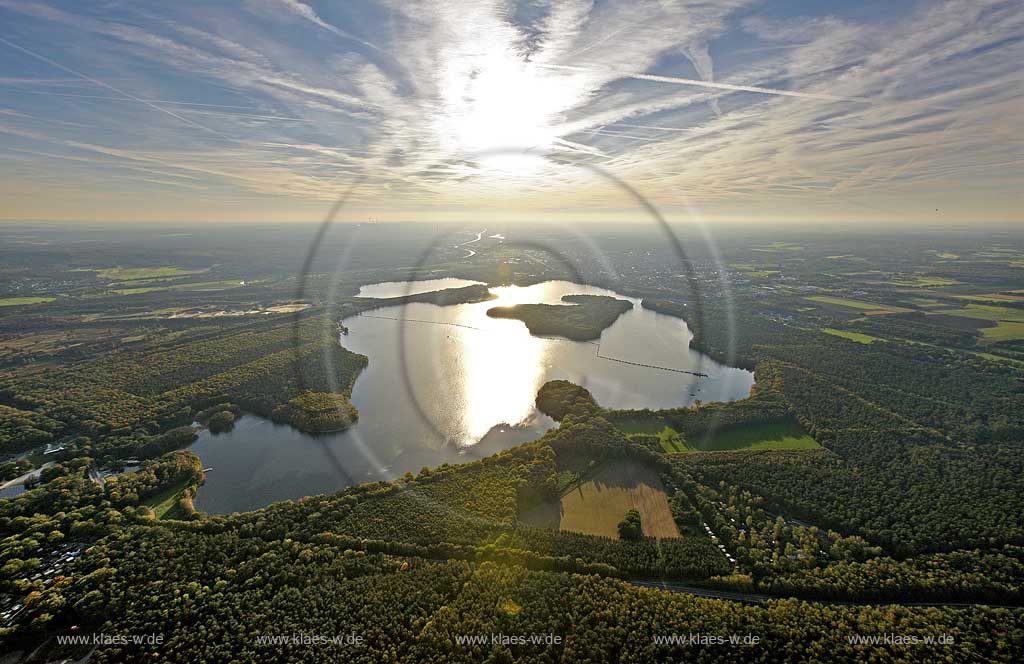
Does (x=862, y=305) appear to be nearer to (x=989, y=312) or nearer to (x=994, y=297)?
(x=989, y=312)

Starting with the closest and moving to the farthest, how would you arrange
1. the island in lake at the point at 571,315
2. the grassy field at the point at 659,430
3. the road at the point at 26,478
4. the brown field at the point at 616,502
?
1. the brown field at the point at 616,502
2. the road at the point at 26,478
3. the grassy field at the point at 659,430
4. the island in lake at the point at 571,315

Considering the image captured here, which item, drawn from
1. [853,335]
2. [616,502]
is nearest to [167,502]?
[616,502]

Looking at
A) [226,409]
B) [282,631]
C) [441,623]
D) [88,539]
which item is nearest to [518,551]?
[441,623]

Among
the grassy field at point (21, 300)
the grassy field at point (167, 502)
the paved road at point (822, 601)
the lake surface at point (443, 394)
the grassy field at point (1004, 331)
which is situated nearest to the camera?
the paved road at point (822, 601)

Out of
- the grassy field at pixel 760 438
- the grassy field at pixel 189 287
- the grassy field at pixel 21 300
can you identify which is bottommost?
the grassy field at pixel 21 300

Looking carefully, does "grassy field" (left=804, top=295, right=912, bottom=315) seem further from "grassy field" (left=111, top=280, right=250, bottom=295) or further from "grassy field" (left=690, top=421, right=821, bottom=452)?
"grassy field" (left=111, top=280, right=250, bottom=295)

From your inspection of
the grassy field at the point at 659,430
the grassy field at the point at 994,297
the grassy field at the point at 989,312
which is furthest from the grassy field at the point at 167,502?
the grassy field at the point at 994,297

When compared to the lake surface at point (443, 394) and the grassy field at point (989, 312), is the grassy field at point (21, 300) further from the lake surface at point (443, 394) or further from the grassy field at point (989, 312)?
A: the grassy field at point (989, 312)
